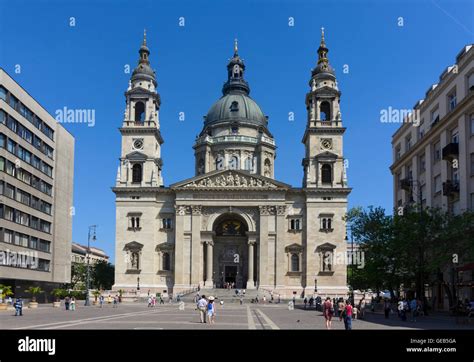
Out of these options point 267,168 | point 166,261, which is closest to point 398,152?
point 267,168

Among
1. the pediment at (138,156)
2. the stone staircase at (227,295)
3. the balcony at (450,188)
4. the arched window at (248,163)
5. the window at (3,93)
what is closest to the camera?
the balcony at (450,188)

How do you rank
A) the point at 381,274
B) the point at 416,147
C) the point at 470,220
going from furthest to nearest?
the point at 416,147 → the point at 381,274 → the point at 470,220

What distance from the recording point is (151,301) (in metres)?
68.4

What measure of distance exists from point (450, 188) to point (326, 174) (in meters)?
40.7

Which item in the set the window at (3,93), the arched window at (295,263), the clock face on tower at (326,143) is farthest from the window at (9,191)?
the clock face on tower at (326,143)

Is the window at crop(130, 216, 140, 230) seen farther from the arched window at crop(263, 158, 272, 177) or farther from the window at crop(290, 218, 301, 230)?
the arched window at crop(263, 158, 272, 177)

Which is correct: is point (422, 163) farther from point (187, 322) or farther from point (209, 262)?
point (187, 322)

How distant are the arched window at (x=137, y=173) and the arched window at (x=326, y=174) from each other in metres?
28.5

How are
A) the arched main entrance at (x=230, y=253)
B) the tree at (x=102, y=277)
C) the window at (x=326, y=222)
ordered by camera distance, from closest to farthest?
1. the window at (x=326, y=222)
2. the arched main entrance at (x=230, y=253)
3. the tree at (x=102, y=277)

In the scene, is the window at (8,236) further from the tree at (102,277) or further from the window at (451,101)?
the tree at (102,277)

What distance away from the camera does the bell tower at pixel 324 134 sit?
94.2 m
